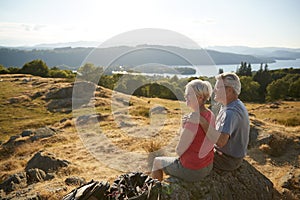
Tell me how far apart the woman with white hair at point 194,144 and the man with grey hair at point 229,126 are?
183mm

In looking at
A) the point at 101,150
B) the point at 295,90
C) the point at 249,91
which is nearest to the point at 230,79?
the point at 101,150

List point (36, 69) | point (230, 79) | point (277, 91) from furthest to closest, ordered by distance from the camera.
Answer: point (36, 69) → point (277, 91) → point (230, 79)

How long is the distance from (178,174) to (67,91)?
36.6 m

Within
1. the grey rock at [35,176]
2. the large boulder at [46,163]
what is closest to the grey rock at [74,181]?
the grey rock at [35,176]

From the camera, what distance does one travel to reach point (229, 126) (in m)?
4.25

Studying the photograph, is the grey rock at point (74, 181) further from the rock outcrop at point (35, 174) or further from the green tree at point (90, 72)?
the green tree at point (90, 72)

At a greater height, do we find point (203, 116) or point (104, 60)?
point (104, 60)

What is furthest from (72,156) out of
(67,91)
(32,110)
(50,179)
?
(67,91)

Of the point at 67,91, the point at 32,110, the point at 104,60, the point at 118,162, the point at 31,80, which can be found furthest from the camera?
the point at 31,80

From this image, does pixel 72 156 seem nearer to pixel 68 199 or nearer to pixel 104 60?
pixel 104 60

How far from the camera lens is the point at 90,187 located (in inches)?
159

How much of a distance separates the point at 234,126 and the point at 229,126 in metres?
0.25

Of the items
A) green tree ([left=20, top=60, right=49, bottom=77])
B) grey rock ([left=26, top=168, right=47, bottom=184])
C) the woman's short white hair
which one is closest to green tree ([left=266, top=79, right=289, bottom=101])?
green tree ([left=20, top=60, right=49, bottom=77])

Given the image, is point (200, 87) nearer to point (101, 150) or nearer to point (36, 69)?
point (101, 150)
